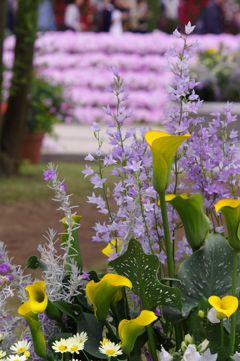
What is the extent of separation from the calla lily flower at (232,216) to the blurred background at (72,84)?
1.06 feet

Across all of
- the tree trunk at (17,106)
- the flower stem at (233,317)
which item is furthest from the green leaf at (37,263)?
the tree trunk at (17,106)

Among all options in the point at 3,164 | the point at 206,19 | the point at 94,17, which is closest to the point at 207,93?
the point at 3,164

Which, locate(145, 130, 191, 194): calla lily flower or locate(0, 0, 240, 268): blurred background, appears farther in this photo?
locate(0, 0, 240, 268): blurred background

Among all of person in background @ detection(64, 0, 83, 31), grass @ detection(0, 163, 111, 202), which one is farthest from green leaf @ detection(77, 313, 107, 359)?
person in background @ detection(64, 0, 83, 31)

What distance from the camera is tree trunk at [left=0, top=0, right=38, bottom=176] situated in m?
6.57

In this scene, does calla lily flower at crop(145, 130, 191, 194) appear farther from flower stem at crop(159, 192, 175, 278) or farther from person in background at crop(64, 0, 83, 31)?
person in background at crop(64, 0, 83, 31)

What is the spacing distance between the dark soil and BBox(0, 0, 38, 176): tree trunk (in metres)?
1.30

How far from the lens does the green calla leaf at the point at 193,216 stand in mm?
1281

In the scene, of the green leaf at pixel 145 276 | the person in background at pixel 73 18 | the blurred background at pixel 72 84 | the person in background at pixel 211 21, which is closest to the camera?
the green leaf at pixel 145 276

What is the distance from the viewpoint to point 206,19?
15.5 meters

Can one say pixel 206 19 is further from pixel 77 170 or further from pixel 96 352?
pixel 96 352

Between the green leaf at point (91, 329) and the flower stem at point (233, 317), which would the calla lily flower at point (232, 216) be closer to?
the flower stem at point (233, 317)

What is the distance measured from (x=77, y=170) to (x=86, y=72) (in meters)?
5.42

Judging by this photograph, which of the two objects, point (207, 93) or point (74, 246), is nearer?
point (74, 246)
